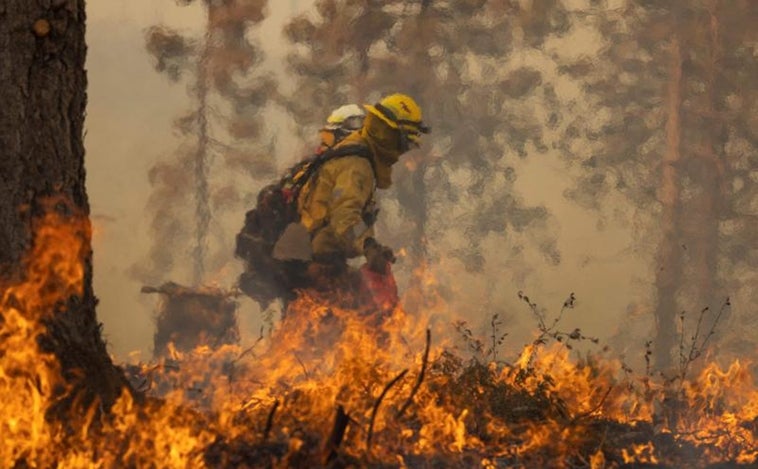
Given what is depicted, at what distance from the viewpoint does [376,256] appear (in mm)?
9039

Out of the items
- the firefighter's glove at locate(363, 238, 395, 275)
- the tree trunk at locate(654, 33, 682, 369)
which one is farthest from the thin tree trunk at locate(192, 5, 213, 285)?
the firefighter's glove at locate(363, 238, 395, 275)

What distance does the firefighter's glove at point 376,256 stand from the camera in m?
9.00

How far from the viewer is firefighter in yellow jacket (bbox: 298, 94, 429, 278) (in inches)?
345

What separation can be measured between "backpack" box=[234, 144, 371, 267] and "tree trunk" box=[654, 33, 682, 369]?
623 inches

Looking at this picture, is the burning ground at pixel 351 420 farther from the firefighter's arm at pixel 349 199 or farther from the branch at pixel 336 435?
the firefighter's arm at pixel 349 199

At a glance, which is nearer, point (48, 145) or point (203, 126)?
point (48, 145)

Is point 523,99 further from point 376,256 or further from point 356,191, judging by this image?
point 356,191

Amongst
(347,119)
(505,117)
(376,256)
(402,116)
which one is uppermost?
(505,117)

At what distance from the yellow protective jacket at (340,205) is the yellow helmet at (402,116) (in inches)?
11.3

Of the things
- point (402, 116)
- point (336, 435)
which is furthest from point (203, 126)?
point (336, 435)

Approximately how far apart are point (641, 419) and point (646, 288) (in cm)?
2926

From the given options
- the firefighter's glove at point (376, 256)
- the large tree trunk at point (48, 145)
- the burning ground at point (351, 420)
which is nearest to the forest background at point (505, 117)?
the firefighter's glove at point (376, 256)

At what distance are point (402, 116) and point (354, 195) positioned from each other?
2.69 ft

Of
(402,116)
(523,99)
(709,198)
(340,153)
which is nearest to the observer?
(340,153)
